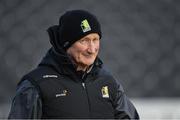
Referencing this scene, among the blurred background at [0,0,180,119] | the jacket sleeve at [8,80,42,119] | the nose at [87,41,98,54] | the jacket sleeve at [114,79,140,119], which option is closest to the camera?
the jacket sleeve at [8,80,42,119]

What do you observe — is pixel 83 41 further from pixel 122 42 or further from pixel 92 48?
pixel 122 42

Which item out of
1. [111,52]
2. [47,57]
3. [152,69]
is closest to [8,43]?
[111,52]

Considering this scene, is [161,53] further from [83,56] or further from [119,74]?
[83,56]

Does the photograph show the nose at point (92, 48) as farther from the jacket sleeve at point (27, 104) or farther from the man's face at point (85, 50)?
the jacket sleeve at point (27, 104)

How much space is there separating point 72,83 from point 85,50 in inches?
5.4

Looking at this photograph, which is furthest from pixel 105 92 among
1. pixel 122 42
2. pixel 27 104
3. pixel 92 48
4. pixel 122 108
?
pixel 122 42

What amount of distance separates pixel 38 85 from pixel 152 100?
2.61 metres

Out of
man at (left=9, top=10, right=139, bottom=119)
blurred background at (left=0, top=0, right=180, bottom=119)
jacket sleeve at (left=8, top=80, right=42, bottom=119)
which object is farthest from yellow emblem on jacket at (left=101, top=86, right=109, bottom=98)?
blurred background at (left=0, top=0, right=180, bottom=119)

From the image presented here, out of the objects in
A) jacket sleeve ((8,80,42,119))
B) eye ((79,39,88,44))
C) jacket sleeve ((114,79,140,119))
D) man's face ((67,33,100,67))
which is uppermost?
eye ((79,39,88,44))

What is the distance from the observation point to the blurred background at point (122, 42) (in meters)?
5.29

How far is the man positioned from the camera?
282cm

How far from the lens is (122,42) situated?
5480mm

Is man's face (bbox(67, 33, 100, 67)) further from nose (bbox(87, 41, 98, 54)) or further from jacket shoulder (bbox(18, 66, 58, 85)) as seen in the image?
jacket shoulder (bbox(18, 66, 58, 85))

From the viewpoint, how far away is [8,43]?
17.5 ft
